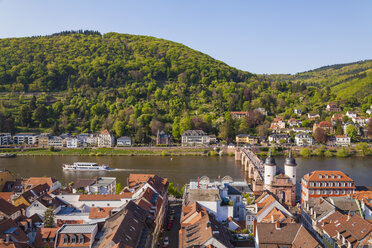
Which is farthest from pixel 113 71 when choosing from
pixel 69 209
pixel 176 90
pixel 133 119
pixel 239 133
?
pixel 69 209

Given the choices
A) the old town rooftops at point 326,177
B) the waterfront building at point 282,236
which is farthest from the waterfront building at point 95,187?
the old town rooftops at point 326,177

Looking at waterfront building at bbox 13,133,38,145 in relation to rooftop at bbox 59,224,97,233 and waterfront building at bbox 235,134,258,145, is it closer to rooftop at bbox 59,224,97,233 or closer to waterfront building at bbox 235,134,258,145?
waterfront building at bbox 235,134,258,145

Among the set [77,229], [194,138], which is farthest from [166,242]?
[194,138]

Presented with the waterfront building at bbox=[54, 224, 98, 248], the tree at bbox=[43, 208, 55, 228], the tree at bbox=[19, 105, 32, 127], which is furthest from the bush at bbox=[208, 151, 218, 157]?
the tree at bbox=[19, 105, 32, 127]

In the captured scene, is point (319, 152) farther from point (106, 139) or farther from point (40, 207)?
point (40, 207)

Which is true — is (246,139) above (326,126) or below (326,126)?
below
